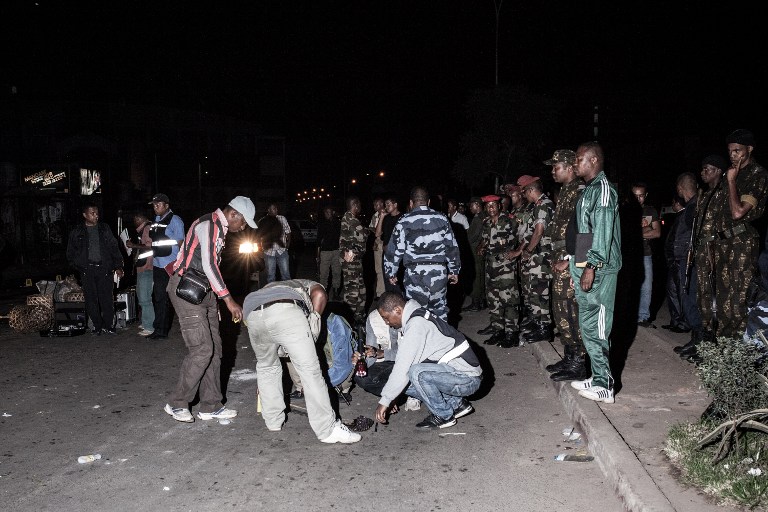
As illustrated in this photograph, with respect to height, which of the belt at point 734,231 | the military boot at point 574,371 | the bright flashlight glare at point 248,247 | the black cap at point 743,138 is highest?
the black cap at point 743,138

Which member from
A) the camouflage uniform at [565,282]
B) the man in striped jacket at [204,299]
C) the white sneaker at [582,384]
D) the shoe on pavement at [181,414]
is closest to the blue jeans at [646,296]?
the camouflage uniform at [565,282]

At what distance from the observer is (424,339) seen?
17.8 feet

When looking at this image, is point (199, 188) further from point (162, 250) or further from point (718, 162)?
point (718, 162)

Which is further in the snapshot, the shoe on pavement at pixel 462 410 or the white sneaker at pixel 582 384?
the white sneaker at pixel 582 384

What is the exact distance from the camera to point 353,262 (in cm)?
1068

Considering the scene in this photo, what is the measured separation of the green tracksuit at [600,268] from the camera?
5.61m

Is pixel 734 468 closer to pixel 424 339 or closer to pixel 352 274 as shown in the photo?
pixel 424 339

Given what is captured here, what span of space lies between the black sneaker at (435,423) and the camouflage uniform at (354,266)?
475 centimetres

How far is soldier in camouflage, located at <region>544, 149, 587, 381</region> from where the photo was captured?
648 cm

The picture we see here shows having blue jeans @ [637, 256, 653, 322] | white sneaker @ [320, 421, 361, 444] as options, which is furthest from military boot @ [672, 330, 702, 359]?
white sneaker @ [320, 421, 361, 444]

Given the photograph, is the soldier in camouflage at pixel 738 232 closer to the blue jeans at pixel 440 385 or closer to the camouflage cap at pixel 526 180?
the camouflage cap at pixel 526 180

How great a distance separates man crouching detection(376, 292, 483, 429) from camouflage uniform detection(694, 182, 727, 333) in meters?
2.56

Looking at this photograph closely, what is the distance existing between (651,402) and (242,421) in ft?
11.8

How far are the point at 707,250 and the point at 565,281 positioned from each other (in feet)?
4.70
